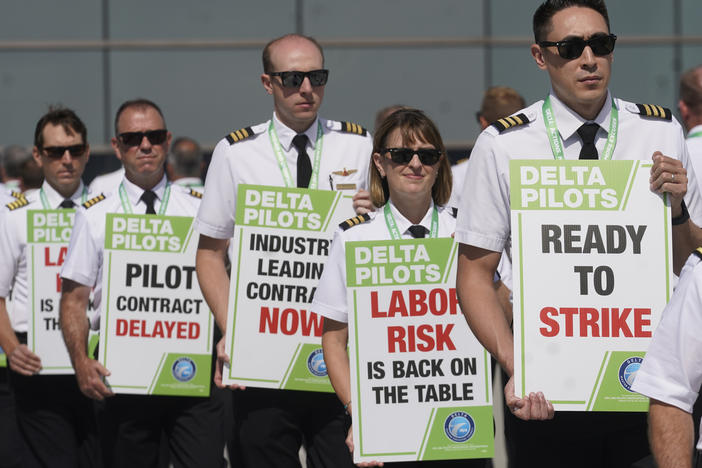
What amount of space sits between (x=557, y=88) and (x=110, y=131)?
11613 millimetres

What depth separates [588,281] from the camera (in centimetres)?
409

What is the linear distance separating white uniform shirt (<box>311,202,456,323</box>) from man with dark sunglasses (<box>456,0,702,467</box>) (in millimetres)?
881

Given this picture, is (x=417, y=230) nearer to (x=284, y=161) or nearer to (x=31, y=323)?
(x=284, y=161)

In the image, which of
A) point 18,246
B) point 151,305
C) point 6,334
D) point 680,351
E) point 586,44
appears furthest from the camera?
point 18,246

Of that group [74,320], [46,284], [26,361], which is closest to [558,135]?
[74,320]

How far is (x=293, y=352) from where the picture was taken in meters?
5.74

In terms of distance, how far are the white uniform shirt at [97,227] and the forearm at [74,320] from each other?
0.06 meters

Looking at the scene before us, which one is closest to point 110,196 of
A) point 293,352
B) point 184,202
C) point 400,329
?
point 184,202

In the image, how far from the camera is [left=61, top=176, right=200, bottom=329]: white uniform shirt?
6668mm

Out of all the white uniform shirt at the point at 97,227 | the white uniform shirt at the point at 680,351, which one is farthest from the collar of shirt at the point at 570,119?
the white uniform shirt at the point at 97,227

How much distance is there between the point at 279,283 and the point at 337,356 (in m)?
0.69

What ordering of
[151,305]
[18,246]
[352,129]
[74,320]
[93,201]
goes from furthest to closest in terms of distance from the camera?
[18,246], [93,201], [74,320], [151,305], [352,129]

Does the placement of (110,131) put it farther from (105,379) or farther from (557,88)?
(557,88)

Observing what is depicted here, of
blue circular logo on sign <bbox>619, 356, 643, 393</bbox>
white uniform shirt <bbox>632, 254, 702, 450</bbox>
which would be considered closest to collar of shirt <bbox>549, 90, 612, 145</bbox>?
blue circular logo on sign <bbox>619, 356, 643, 393</bbox>
